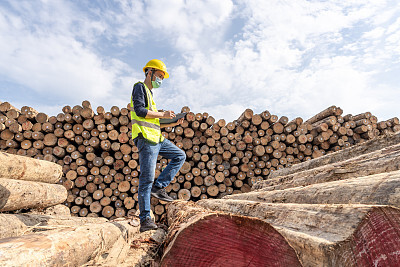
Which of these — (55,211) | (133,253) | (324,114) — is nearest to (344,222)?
(133,253)

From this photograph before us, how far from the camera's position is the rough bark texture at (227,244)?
1.08m

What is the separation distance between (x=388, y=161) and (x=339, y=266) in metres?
1.54

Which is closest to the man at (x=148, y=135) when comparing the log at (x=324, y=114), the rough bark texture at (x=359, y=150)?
the rough bark texture at (x=359, y=150)

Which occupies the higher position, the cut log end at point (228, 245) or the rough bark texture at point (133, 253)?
the cut log end at point (228, 245)

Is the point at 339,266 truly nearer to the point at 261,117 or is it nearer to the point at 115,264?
the point at 115,264

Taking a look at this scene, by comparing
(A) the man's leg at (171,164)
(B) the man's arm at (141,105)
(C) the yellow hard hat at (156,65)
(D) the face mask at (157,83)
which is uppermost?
(C) the yellow hard hat at (156,65)

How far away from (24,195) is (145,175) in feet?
5.79

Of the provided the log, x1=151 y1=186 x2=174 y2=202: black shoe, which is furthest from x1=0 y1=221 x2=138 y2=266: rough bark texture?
the log

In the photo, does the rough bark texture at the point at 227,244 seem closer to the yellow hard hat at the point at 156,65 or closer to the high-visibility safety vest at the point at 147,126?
the high-visibility safety vest at the point at 147,126

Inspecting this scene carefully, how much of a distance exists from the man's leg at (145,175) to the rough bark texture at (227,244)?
1658 millimetres

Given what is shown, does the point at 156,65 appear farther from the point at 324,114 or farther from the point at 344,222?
the point at 324,114

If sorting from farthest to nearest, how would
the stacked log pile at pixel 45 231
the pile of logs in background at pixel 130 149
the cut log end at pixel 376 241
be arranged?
the pile of logs in background at pixel 130 149 → the stacked log pile at pixel 45 231 → the cut log end at pixel 376 241

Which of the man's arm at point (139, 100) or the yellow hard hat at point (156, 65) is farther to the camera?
the yellow hard hat at point (156, 65)

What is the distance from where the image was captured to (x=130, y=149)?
236 inches
